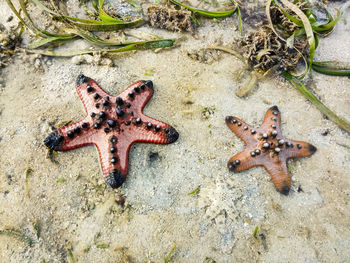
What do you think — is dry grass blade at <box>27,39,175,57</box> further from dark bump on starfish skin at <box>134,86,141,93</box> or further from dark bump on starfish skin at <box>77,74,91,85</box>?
dark bump on starfish skin at <box>134,86,141,93</box>

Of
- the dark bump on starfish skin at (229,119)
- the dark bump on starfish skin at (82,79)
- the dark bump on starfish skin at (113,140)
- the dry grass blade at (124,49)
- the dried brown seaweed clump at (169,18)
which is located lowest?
the dark bump on starfish skin at (229,119)

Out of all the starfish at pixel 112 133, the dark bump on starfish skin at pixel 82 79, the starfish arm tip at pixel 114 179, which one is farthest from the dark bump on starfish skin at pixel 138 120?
the dark bump on starfish skin at pixel 82 79

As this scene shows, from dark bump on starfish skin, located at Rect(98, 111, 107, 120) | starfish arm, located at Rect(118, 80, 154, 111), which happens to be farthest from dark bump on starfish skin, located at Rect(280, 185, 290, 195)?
dark bump on starfish skin, located at Rect(98, 111, 107, 120)

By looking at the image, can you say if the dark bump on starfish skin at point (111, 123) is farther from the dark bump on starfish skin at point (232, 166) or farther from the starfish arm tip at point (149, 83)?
the dark bump on starfish skin at point (232, 166)

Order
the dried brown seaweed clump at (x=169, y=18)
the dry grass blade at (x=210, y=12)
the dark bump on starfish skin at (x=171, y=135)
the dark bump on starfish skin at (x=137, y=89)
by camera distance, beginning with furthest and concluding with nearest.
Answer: the dry grass blade at (x=210, y=12)
the dried brown seaweed clump at (x=169, y=18)
the dark bump on starfish skin at (x=137, y=89)
the dark bump on starfish skin at (x=171, y=135)

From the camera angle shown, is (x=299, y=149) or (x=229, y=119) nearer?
(x=299, y=149)

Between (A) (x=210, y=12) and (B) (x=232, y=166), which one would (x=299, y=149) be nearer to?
(B) (x=232, y=166)

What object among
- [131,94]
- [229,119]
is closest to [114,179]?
[131,94]
